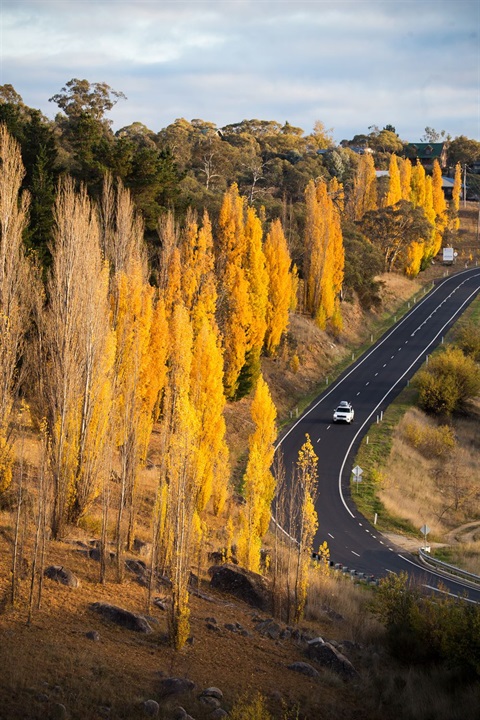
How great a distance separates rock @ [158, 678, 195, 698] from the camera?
14.1 metres

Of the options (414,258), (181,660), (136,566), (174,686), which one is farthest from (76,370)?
(414,258)

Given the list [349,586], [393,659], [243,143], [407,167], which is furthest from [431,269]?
[393,659]

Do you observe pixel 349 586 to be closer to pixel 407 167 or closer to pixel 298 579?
pixel 298 579

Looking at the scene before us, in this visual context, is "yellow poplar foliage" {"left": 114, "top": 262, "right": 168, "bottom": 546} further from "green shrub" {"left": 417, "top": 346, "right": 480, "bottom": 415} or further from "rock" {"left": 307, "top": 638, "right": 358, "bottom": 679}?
"green shrub" {"left": 417, "top": 346, "right": 480, "bottom": 415}

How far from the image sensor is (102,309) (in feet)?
81.4

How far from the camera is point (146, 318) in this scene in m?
31.7

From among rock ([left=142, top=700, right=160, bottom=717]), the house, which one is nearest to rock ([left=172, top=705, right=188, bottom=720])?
rock ([left=142, top=700, right=160, bottom=717])

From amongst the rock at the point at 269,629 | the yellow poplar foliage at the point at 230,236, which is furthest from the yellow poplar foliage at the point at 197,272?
the rock at the point at 269,629

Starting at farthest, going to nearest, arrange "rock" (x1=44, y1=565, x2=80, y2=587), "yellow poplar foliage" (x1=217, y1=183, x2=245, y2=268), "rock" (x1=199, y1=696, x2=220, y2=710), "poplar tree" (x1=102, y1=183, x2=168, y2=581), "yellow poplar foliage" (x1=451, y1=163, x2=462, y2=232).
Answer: "yellow poplar foliage" (x1=451, y1=163, x2=462, y2=232)
"yellow poplar foliage" (x1=217, y1=183, x2=245, y2=268)
"poplar tree" (x1=102, y1=183, x2=168, y2=581)
"rock" (x1=44, y1=565, x2=80, y2=587)
"rock" (x1=199, y1=696, x2=220, y2=710)

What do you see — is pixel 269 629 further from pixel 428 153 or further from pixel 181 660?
pixel 428 153

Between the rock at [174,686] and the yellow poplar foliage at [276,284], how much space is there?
43.0 metres

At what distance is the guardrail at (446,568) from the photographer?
99.2ft

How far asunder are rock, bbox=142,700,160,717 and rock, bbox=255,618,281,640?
5419 millimetres

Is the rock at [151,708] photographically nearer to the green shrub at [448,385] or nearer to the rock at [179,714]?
the rock at [179,714]
